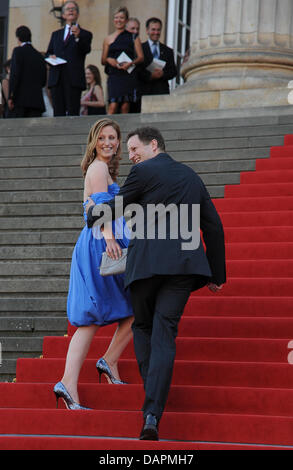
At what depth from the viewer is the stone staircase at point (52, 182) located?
828 centimetres

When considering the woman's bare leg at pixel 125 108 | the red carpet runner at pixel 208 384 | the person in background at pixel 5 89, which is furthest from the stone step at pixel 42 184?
the person in background at pixel 5 89

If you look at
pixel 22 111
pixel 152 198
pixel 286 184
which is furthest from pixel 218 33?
pixel 152 198

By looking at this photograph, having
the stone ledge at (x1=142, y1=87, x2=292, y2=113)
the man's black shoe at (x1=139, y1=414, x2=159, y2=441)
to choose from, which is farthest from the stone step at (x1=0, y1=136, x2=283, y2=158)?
the man's black shoe at (x1=139, y1=414, x2=159, y2=441)

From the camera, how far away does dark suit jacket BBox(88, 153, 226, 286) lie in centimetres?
569

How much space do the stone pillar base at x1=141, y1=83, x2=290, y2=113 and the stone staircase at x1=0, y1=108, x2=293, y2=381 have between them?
1.79 ft

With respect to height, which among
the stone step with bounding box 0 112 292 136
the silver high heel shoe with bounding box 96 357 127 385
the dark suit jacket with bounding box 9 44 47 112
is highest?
the dark suit jacket with bounding box 9 44 47 112

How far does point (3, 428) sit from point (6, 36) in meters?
13.5

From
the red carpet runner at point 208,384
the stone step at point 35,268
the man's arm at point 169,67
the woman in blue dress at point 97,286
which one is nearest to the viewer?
the red carpet runner at point 208,384

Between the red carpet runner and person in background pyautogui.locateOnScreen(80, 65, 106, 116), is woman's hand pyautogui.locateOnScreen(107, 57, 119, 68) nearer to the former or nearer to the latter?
person in background pyautogui.locateOnScreen(80, 65, 106, 116)

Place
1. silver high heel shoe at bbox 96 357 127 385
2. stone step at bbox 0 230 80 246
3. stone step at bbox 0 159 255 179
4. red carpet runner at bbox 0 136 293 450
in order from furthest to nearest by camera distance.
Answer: stone step at bbox 0 159 255 179 < stone step at bbox 0 230 80 246 < silver high heel shoe at bbox 96 357 127 385 < red carpet runner at bbox 0 136 293 450

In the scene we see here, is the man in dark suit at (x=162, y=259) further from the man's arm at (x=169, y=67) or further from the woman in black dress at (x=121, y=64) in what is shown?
the man's arm at (x=169, y=67)

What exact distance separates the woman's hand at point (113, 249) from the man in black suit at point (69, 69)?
686 cm

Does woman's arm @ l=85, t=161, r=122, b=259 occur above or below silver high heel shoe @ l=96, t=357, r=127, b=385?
above

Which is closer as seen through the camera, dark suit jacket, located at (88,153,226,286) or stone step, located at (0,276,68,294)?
dark suit jacket, located at (88,153,226,286)
